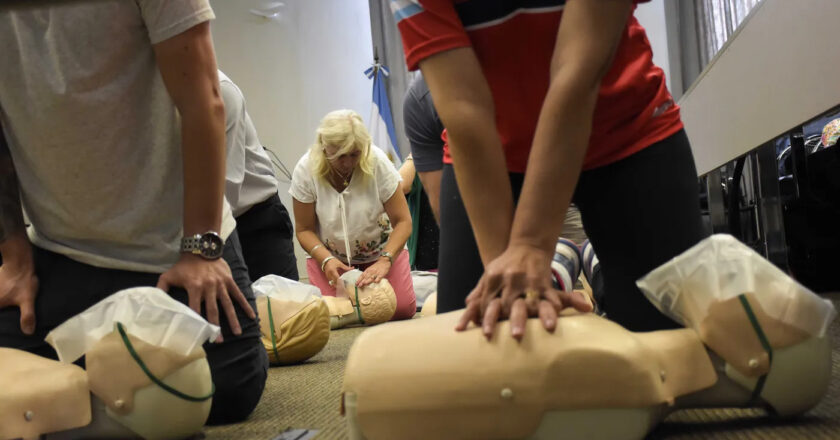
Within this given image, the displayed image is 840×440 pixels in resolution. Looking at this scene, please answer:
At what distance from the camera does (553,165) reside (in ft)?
2.63

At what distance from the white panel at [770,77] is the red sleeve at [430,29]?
0.89 metres

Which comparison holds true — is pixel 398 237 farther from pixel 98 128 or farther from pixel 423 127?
pixel 98 128

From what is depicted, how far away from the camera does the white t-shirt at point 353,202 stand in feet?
9.36

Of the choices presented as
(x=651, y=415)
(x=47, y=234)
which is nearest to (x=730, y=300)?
(x=651, y=415)

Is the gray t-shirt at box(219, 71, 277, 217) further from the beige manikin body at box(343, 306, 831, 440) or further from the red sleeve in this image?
the beige manikin body at box(343, 306, 831, 440)

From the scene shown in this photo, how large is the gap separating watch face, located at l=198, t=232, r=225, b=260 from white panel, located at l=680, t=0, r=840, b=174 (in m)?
1.13

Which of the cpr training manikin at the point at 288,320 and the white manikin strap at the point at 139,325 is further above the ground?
the white manikin strap at the point at 139,325

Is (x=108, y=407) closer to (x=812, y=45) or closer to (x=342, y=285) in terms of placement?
(x=812, y=45)

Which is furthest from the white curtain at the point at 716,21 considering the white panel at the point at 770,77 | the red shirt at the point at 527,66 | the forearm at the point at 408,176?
the red shirt at the point at 527,66

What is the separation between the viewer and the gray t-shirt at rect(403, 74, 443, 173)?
172 centimetres

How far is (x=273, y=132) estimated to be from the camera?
478 centimetres

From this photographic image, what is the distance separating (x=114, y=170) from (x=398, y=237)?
1.78 m

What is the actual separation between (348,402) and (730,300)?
14.9 inches

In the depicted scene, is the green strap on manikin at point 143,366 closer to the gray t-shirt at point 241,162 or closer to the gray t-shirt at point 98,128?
the gray t-shirt at point 98,128
